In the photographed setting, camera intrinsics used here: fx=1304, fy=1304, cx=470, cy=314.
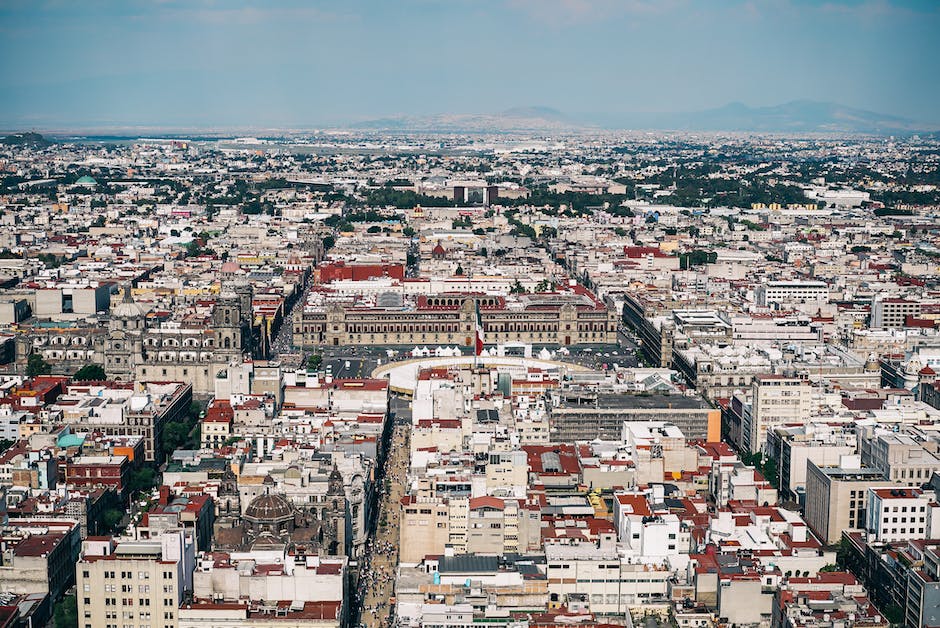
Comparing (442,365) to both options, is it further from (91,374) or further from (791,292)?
(791,292)

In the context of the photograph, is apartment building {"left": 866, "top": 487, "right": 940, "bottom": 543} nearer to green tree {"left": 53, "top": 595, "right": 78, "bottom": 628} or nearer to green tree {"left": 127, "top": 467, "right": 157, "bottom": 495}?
green tree {"left": 53, "top": 595, "right": 78, "bottom": 628}

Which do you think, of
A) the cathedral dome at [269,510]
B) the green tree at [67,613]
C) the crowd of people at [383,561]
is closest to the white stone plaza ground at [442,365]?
the crowd of people at [383,561]

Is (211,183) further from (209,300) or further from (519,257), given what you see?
(209,300)

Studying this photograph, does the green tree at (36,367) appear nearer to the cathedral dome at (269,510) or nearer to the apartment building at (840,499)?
the cathedral dome at (269,510)

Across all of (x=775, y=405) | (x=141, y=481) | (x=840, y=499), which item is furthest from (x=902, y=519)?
(x=141, y=481)

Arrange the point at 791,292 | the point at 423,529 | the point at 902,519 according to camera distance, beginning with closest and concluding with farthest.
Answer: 1. the point at 423,529
2. the point at 902,519
3. the point at 791,292
